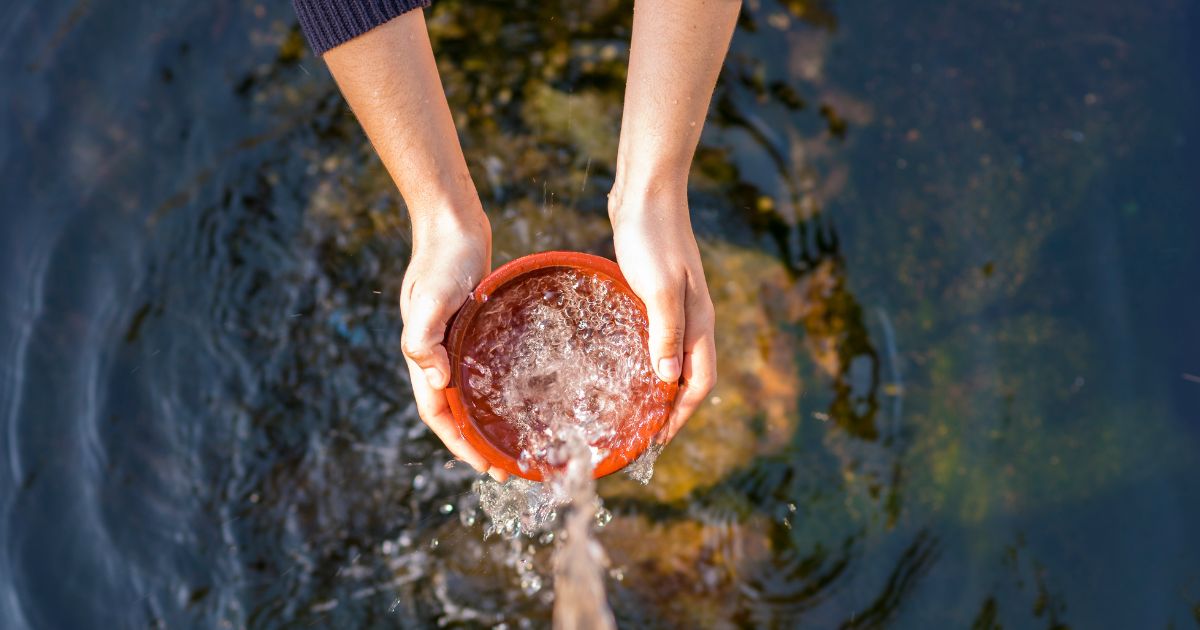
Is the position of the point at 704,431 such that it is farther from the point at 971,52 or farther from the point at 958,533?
the point at 971,52

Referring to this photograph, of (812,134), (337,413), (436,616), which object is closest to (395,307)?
(337,413)

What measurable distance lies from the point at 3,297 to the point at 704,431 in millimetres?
2282

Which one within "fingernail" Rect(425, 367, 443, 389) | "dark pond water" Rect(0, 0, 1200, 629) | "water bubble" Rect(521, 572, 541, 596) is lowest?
"water bubble" Rect(521, 572, 541, 596)

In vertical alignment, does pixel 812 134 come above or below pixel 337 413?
above

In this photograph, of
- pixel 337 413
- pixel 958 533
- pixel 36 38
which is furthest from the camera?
pixel 36 38

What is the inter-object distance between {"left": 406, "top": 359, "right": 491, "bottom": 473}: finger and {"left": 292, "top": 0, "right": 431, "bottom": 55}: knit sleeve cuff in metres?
0.68

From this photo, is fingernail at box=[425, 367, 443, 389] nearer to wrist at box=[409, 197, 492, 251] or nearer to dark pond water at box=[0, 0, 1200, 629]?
wrist at box=[409, 197, 492, 251]

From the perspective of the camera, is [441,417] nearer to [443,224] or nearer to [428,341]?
[428,341]

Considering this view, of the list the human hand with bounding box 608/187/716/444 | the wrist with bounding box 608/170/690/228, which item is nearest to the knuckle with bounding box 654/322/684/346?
the human hand with bounding box 608/187/716/444

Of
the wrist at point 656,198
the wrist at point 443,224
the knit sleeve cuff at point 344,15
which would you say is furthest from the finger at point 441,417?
the knit sleeve cuff at point 344,15

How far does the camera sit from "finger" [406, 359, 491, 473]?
5.83 ft

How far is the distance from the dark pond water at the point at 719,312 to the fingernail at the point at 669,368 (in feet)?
2.76

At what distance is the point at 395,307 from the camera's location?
2.62 m

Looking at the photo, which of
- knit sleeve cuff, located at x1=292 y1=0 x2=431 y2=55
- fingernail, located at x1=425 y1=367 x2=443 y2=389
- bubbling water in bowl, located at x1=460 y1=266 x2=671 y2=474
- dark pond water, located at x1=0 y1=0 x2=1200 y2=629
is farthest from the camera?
dark pond water, located at x1=0 y1=0 x2=1200 y2=629
